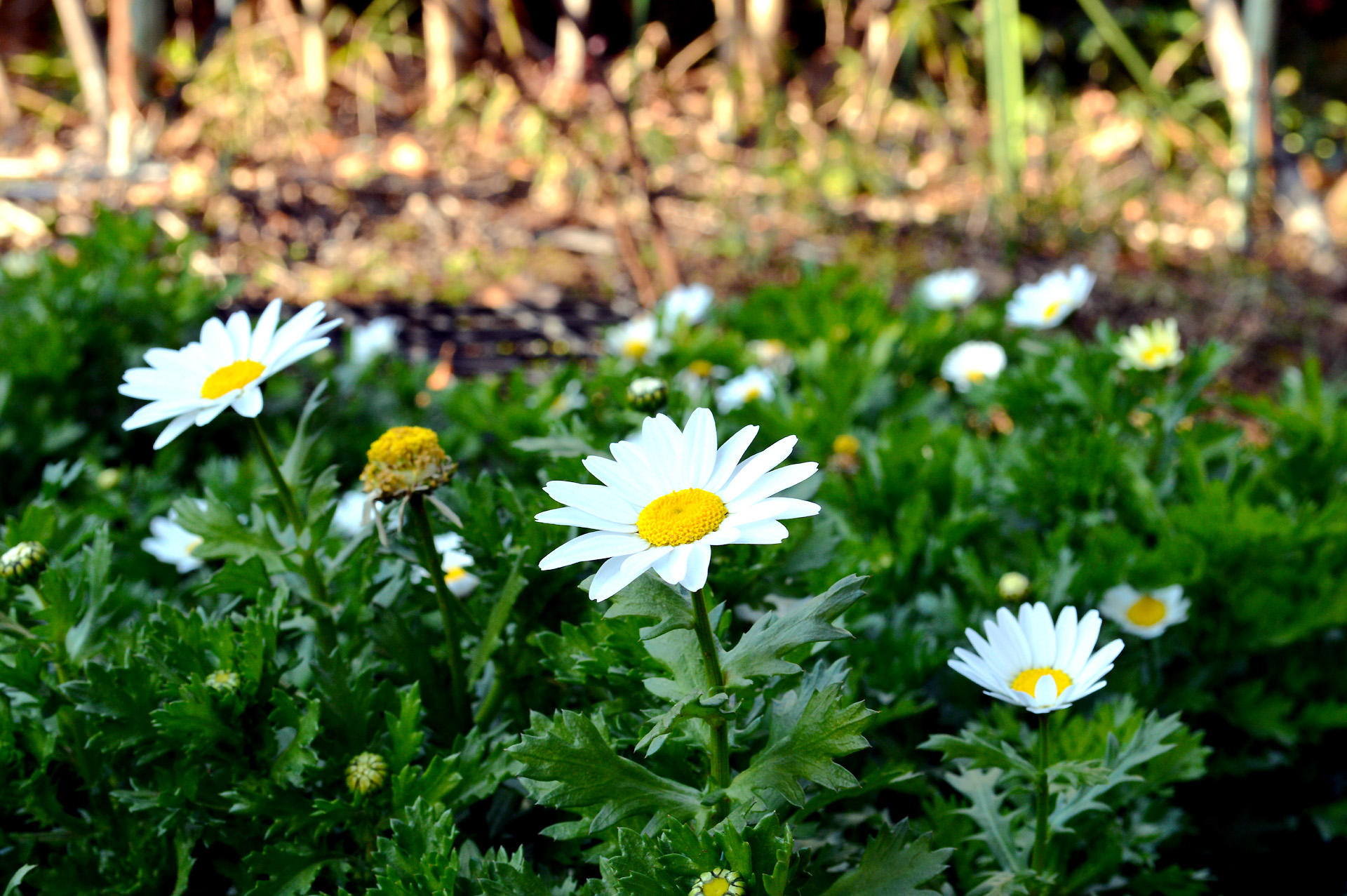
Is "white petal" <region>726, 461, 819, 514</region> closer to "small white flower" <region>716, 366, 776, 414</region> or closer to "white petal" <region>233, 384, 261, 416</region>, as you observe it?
"white petal" <region>233, 384, 261, 416</region>

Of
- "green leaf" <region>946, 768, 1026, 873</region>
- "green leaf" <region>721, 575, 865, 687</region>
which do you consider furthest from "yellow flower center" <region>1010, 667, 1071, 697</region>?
"green leaf" <region>721, 575, 865, 687</region>

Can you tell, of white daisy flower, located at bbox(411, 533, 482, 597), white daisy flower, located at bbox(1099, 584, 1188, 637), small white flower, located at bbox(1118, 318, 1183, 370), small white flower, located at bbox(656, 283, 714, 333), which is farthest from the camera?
small white flower, located at bbox(656, 283, 714, 333)

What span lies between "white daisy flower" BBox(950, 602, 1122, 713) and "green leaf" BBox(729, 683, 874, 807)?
0.14m

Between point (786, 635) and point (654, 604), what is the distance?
111 millimetres

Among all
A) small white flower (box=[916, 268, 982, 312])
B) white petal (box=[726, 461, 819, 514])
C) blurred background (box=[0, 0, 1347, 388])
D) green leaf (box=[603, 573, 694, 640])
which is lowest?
green leaf (box=[603, 573, 694, 640])

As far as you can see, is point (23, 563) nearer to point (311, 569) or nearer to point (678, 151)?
point (311, 569)

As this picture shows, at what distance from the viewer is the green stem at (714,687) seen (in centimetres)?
83

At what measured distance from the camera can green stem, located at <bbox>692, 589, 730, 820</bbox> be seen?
83cm


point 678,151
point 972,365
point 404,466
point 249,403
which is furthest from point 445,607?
point 678,151

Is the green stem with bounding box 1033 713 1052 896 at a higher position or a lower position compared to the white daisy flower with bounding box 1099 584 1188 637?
lower

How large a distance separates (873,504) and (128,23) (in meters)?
4.28

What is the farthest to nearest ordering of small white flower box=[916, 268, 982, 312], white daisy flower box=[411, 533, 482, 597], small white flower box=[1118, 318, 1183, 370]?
small white flower box=[916, 268, 982, 312], small white flower box=[1118, 318, 1183, 370], white daisy flower box=[411, 533, 482, 597]

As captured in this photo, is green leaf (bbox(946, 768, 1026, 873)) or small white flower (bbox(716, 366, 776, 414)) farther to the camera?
small white flower (bbox(716, 366, 776, 414))

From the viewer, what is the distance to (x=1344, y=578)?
5.13 feet
